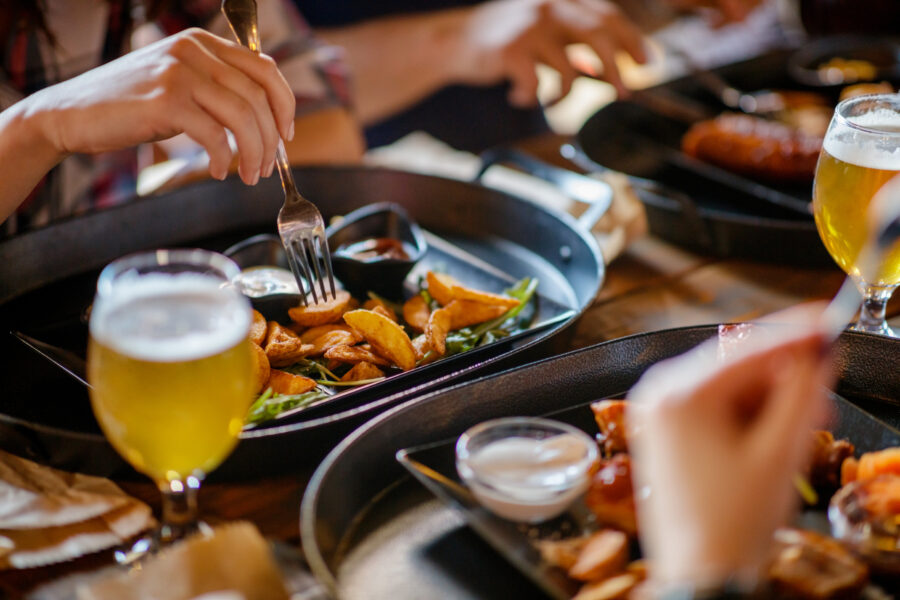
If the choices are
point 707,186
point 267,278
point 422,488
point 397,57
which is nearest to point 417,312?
point 267,278

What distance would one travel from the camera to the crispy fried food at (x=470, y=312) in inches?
54.5

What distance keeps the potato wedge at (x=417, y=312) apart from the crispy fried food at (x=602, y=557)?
0.57 meters

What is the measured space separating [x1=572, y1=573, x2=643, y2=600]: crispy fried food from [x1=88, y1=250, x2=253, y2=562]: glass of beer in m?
0.40

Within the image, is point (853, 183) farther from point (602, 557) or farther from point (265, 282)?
point (265, 282)

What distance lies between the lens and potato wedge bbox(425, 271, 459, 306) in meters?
1.42

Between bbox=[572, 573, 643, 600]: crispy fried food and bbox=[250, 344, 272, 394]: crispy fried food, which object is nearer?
bbox=[572, 573, 643, 600]: crispy fried food

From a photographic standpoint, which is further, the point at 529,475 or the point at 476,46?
the point at 476,46

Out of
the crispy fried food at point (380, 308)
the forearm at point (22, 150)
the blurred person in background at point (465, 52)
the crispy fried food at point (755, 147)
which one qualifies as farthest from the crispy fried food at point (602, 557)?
the blurred person in background at point (465, 52)

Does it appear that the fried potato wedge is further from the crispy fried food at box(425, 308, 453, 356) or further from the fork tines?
the fork tines

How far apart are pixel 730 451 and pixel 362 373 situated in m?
0.73

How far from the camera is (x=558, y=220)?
1.66 meters

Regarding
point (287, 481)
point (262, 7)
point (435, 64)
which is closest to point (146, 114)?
point (287, 481)

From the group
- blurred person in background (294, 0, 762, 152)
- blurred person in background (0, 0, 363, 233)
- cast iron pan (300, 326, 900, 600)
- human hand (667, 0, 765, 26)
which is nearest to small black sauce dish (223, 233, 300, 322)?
blurred person in background (0, 0, 363, 233)

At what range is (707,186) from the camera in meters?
2.08
